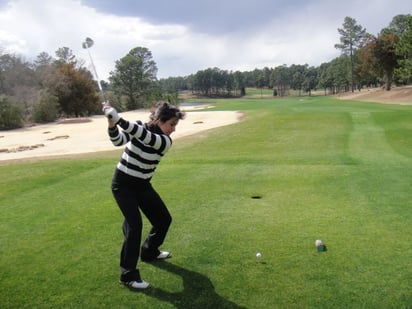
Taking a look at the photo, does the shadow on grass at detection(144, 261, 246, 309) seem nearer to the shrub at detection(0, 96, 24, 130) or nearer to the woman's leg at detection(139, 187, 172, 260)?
the woman's leg at detection(139, 187, 172, 260)

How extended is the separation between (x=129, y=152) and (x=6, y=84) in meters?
52.6

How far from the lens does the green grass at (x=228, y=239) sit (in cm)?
435

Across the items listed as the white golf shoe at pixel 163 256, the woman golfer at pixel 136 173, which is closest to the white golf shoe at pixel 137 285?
the woman golfer at pixel 136 173

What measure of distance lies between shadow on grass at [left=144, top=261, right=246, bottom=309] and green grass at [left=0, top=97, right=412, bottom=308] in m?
0.01

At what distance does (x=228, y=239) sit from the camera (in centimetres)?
587

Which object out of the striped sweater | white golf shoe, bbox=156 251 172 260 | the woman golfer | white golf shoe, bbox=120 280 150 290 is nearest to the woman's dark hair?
the woman golfer

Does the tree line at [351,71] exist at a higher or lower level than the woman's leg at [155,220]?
higher

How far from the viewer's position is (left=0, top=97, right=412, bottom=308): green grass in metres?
4.35

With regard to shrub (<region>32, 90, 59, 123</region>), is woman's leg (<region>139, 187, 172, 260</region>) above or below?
below

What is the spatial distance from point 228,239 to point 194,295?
161 centimetres

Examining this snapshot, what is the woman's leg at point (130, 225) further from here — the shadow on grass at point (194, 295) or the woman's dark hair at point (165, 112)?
the woman's dark hair at point (165, 112)

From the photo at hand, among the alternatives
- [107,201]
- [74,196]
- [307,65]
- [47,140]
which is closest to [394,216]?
[107,201]

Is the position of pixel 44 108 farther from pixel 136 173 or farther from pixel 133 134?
pixel 133 134

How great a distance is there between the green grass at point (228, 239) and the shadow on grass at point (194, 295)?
0.01 metres
